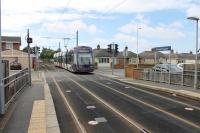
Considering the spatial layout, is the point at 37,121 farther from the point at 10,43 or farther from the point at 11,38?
the point at 11,38

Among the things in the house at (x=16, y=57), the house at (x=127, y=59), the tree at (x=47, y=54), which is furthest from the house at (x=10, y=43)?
the tree at (x=47, y=54)

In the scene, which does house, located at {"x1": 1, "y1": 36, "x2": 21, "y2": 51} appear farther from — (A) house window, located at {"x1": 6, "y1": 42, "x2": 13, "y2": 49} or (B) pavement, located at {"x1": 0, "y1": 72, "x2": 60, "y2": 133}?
(B) pavement, located at {"x1": 0, "y1": 72, "x2": 60, "y2": 133}

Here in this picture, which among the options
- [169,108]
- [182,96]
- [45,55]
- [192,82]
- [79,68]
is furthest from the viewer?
[45,55]

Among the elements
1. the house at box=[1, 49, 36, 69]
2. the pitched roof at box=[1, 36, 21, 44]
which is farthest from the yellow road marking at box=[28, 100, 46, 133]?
the pitched roof at box=[1, 36, 21, 44]

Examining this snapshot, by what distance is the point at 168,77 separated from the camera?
27.4 m

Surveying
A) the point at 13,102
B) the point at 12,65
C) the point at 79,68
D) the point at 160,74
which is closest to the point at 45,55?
the point at 12,65

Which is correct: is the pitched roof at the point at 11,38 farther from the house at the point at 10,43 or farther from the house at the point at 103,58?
the house at the point at 103,58

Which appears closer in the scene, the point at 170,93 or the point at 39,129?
the point at 39,129

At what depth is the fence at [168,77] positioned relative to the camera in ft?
79.5

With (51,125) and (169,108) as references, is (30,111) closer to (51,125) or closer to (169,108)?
(51,125)

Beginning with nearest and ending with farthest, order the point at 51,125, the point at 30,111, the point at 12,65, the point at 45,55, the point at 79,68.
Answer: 1. the point at 51,125
2. the point at 30,111
3. the point at 79,68
4. the point at 12,65
5. the point at 45,55

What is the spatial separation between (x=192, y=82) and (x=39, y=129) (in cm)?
1648

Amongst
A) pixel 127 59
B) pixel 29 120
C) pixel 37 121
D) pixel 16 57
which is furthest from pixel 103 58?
pixel 37 121

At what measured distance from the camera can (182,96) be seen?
19438mm
